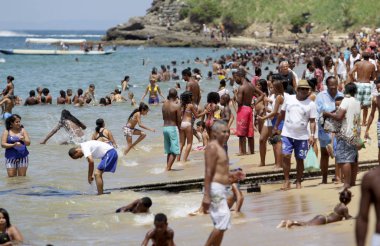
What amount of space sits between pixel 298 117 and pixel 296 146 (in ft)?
1.25

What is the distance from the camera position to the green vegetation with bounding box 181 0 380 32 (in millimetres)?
82562

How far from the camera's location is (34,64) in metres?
61.6

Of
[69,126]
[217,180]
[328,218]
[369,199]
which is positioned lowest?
[69,126]

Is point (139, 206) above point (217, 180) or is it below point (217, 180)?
below

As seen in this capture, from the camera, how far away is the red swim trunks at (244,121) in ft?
49.1

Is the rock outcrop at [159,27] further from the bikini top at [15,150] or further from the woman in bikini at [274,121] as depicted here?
the woman in bikini at [274,121]

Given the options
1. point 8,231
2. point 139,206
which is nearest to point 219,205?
point 8,231

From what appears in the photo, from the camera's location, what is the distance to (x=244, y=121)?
49.5 ft

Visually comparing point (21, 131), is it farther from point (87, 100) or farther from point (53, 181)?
point (87, 100)

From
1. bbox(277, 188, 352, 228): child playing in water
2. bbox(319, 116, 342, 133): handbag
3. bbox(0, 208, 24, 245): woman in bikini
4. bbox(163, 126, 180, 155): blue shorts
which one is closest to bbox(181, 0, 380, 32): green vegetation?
bbox(163, 126, 180, 155): blue shorts

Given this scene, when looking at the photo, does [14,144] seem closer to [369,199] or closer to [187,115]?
[187,115]

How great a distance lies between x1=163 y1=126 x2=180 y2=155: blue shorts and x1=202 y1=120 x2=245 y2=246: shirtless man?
21.7ft

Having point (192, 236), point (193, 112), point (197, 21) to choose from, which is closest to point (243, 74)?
point (193, 112)

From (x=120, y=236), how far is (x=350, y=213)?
2.56 m
